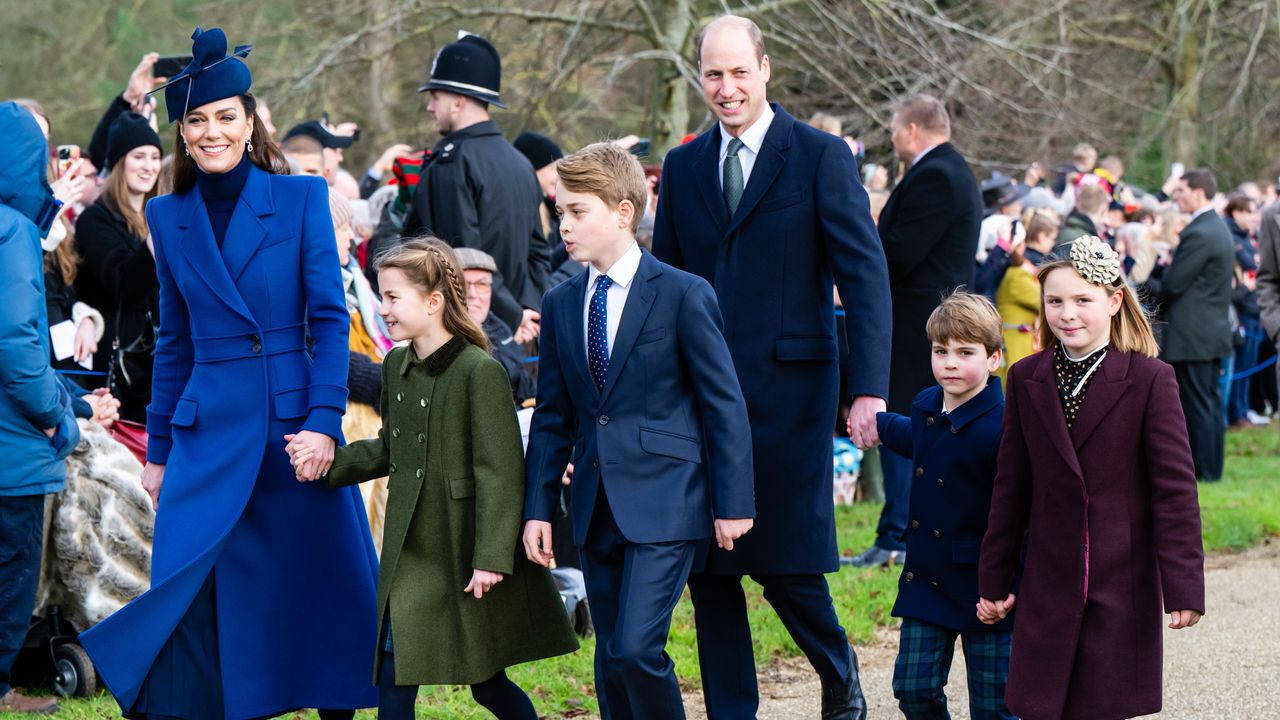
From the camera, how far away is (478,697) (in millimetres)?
4645

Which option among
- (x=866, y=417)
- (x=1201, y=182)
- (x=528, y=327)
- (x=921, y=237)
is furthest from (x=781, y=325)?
(x=1201, y=182)

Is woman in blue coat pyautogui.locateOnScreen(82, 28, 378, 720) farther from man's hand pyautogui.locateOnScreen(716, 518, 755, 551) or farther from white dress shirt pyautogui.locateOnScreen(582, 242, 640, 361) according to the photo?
man's hand pyautogui.locateOnScreen(716, 518, 755, 551)

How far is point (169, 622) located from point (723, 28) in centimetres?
240

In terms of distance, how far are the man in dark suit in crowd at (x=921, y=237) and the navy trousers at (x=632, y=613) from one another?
3790 mm

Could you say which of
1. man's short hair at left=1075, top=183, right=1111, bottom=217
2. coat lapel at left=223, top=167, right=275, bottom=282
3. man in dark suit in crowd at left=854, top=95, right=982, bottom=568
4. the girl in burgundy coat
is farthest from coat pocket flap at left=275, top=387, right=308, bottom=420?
man's short hair at left=1075, top=183, right=1111, bottom=217

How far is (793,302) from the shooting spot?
191 inches

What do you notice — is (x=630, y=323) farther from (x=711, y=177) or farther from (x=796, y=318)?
(x=711, y=177)

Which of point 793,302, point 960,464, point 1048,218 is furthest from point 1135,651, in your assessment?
point 1048,218

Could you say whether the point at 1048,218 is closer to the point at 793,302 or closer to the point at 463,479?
the point at 793,302

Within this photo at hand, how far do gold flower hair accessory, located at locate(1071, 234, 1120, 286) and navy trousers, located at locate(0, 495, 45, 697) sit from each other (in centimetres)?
359

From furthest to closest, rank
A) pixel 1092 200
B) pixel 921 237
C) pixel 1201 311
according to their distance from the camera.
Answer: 1. pixel 1092 200
2. pixel 1201 311
3. pixel 921 237

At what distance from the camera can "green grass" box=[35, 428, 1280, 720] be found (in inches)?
227

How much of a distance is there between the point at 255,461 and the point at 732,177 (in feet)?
5.57

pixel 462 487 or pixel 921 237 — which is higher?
pixel 921 237
